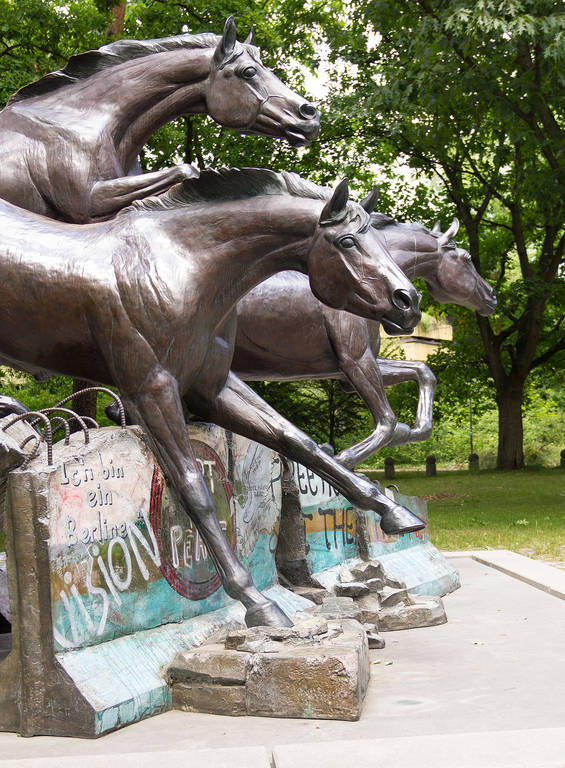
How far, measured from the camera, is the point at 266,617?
4195mm

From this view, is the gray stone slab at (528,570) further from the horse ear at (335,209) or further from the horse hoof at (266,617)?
the horse ear at (335,209)

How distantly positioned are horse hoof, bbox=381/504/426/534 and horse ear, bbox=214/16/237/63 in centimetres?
273

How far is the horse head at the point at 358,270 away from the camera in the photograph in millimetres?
4289

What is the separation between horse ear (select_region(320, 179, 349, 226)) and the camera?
4262 mm

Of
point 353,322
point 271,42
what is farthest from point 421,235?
point 271,42

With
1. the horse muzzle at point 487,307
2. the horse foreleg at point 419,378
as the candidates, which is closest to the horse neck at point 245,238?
the horse foreleg at point 419,378

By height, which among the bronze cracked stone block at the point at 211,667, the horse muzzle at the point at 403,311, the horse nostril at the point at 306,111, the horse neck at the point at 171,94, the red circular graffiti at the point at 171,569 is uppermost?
the horse neck at the point at 171,94

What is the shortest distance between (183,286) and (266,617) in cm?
160

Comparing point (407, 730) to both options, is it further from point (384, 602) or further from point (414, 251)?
point (414, 251)

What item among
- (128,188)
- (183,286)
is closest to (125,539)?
(183,286)

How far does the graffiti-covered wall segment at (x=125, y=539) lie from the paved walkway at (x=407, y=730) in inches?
19.2

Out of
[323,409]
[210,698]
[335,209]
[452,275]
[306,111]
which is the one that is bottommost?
[323,409]

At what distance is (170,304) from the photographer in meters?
4.37

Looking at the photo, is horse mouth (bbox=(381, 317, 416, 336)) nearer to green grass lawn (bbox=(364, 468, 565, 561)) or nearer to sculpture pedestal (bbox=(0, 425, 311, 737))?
sculpture pedestal (bbox=(0, 425, 311, 737))
